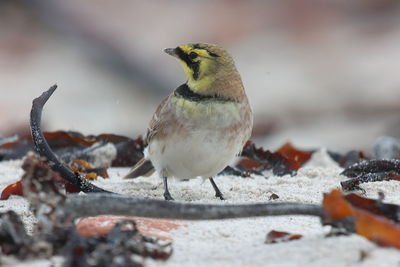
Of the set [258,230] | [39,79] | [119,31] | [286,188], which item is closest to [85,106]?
[39,79]

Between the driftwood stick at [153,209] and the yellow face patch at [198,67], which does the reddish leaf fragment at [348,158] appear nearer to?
the yellow face patch at [198,67]

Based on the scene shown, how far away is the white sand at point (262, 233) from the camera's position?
2439 mm

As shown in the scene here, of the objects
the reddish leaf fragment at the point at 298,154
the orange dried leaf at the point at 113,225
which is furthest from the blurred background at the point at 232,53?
the orange dried leaf at the point at 113,225

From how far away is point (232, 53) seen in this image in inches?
425

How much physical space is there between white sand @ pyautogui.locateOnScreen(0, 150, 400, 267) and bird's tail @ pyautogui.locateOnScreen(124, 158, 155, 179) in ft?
0.69

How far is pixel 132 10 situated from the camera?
11.8 meters

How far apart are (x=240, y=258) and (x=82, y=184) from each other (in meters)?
1.39

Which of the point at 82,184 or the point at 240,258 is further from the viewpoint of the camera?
the point at 82,184

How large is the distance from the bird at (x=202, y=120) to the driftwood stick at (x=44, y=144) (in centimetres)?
63

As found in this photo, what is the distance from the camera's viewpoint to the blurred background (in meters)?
9.10

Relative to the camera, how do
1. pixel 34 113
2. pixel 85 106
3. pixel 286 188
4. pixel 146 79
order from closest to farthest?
pixel 34 113 < pixel 286 188 < pixel 85 106 < pixel 146 79

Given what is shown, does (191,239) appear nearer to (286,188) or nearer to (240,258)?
(240,258)

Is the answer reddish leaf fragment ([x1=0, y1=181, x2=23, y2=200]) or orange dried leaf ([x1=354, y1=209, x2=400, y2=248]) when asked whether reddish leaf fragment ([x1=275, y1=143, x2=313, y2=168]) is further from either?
orange dried leaf ([x1=354, y1=209, x2=400, y2=248])

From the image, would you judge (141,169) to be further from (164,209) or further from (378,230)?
(378,230)
